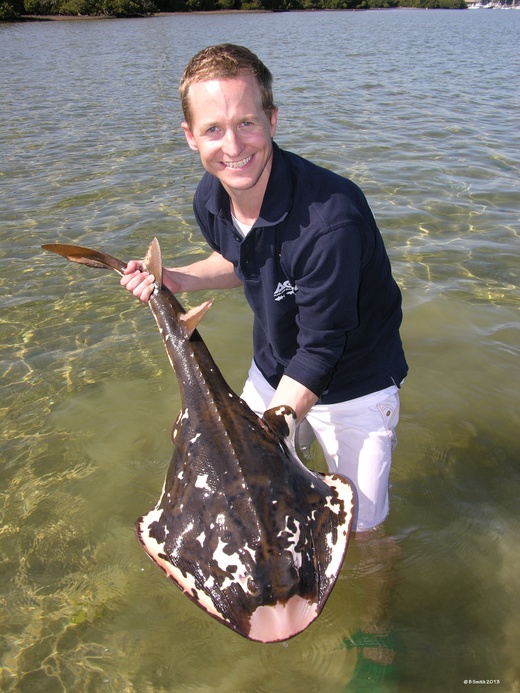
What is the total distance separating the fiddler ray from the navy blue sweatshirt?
1.25 feet

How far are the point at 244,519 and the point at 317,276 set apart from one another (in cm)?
109

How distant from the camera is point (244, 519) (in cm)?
226

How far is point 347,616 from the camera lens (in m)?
3.41

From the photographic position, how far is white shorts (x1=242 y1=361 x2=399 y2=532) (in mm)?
3115

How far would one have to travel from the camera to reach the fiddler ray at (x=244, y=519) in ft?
7.17

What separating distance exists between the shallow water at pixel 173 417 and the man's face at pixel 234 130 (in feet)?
7.60

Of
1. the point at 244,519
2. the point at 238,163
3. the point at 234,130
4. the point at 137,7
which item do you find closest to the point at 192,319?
the point at 238,163

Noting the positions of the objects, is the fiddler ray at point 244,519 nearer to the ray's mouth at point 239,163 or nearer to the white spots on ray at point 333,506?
the white spots on ray at point 333,506

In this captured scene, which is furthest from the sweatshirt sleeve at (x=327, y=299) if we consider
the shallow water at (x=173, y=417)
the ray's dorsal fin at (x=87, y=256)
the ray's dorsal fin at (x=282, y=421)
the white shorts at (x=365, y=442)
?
the shallow water at (x=173, y=417)

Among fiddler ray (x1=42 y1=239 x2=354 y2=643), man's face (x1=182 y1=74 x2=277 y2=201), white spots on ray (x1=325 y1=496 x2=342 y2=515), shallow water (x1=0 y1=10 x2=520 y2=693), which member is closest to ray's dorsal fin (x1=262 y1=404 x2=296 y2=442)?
fiddler ray (x1=42 y1=239 x2=354 y2=643)

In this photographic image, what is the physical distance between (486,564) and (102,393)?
3369 mm

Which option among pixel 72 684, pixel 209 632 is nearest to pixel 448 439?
pixel 209 632

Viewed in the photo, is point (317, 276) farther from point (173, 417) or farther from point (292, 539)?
point (173, 417)

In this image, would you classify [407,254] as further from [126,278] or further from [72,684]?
[72,684]
